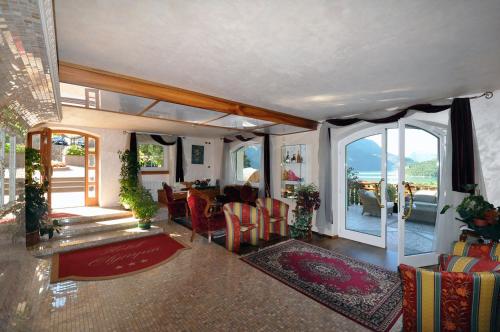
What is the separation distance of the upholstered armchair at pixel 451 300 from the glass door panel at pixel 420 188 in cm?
207

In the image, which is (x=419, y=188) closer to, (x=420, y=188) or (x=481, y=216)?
(x=420, y=188)

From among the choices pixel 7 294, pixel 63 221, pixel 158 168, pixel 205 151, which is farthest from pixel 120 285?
pixel 205 151

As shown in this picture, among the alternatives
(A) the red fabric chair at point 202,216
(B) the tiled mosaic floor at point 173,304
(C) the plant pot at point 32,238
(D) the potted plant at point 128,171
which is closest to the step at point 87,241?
(C) the plant pot at point 32,238

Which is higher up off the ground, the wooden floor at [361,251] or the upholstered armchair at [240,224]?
the upholstered armchair at [240,224]

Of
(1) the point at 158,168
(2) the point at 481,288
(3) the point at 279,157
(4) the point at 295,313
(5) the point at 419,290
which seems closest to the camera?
(2) the point at 481,288

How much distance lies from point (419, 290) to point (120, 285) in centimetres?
310

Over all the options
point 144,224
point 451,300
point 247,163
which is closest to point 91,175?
point 144,224

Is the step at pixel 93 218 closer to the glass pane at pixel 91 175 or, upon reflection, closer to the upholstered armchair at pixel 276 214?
the glass pane at pixel 91 175

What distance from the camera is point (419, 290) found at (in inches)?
54.0

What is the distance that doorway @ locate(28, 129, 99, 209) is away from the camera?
5.14 meters

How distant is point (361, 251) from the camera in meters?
3.71

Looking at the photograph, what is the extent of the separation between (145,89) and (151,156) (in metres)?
5.11

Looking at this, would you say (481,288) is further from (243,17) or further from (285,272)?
(243,17)

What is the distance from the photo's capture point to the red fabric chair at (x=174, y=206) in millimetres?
5505
